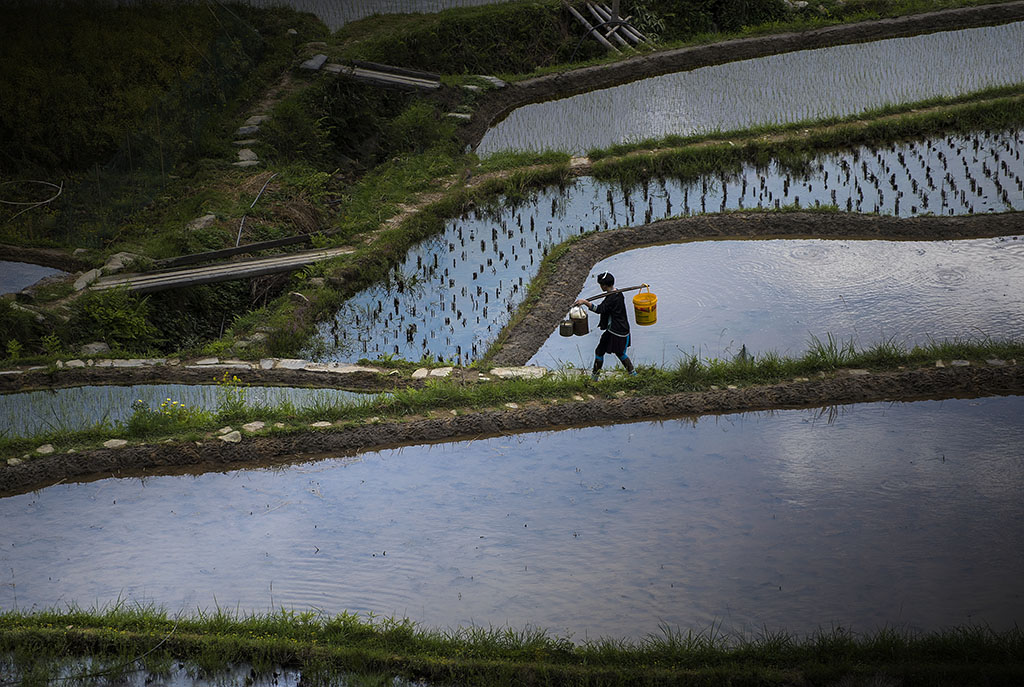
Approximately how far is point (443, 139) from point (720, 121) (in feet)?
10.8

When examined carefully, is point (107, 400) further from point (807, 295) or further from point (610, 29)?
point (610, 29)

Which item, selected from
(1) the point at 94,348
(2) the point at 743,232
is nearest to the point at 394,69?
(2) the point at 743,232

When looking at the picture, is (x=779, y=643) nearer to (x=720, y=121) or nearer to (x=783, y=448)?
(x=783, y=448)

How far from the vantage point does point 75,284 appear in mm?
8711

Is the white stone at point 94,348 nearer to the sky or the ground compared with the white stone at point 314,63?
nearer to the ground

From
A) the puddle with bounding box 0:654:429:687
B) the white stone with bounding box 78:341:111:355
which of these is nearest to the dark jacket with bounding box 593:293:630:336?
the puddle with bounding box 0:654:429:687

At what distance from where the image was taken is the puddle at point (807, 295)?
7.21 metres

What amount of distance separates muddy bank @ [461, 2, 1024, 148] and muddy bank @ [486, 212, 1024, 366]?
15.4 feet

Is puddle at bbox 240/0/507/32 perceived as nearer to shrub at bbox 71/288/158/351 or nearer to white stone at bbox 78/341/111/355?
shrub at bbox 71/288/158/351

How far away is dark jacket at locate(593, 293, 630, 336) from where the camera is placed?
6906 millimetres

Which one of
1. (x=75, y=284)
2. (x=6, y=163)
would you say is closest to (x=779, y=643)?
(x=75, y=284)

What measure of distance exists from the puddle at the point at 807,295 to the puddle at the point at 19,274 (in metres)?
5.21

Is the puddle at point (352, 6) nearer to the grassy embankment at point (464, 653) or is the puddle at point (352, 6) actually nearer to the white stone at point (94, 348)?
the white stone at point (94, 348)

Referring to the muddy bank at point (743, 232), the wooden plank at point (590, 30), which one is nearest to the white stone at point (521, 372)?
the muddy bank at point (743, 232)
